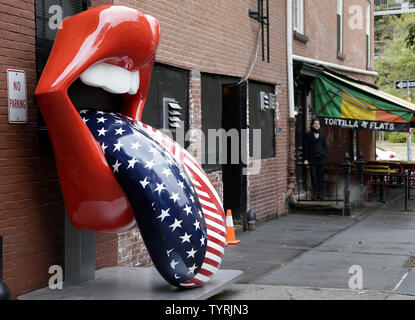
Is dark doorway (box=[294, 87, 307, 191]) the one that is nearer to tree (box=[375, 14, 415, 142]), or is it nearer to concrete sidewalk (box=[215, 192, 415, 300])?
concrete sidewalk (box=[215, 192, 415, 300])

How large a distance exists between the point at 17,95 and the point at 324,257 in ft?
16.4

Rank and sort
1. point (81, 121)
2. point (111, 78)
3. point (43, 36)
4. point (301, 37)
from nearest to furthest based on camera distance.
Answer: point (81, 121) < point (111, 78) < point (43, 36) < point (301, 37)

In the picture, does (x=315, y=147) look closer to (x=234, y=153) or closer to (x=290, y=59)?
(x=290, y=59)

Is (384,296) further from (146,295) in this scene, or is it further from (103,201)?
(103,201)

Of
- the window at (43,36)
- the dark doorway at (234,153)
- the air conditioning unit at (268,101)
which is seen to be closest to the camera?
the window at (43,36)

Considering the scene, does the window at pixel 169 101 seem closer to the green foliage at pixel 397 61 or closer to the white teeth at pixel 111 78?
the white teeth at pixel 111 78

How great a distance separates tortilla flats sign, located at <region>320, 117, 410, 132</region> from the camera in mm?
14484

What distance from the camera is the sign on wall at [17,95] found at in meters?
5.70

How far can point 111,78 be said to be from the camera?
566 cm

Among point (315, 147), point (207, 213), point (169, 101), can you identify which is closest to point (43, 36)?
point (207, 213)

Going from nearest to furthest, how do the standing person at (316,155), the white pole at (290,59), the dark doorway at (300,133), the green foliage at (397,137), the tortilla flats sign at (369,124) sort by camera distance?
1. the white pole at (290,59)
2. the standing person at (316,155)
3. the tortilla flats sign at (369,124)
4. the dark doorway at (300,133)
5. the green foliage at (397,137)

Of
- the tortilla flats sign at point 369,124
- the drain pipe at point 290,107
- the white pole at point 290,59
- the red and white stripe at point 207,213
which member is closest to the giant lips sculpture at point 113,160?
the red and white stripe at point 207,213

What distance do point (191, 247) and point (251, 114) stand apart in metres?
6.87

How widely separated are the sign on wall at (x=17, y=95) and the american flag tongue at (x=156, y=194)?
0.62 m
